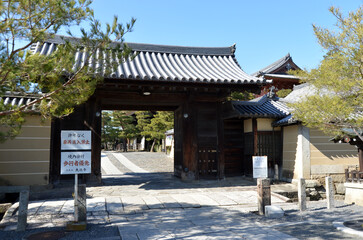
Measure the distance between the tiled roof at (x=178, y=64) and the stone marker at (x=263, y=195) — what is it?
172 inches

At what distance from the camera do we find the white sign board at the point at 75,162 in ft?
18.8

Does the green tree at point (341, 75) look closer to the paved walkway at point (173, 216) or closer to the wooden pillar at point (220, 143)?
the paved walkway at point (173, 216)

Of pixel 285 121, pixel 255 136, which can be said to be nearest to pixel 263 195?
pixel 255 136

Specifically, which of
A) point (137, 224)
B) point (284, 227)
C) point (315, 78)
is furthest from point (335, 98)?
point (137, 224)

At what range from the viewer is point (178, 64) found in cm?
1252

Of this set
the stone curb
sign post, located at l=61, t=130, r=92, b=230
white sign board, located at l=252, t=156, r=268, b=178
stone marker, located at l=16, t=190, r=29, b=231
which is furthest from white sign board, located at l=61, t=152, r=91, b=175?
the stone curb

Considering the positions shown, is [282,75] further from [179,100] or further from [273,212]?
[273,212]

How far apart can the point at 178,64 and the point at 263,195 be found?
7.59 m

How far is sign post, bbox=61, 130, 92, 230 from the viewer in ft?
18.7

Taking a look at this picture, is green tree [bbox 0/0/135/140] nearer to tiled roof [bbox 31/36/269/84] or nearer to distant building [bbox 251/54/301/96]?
tiled roof [bbox 31/36/269/84]

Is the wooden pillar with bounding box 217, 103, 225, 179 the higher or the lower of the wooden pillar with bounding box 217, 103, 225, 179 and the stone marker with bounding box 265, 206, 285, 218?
the higher

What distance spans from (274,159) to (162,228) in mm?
7925

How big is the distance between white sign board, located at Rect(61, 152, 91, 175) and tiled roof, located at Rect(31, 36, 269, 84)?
3783mm

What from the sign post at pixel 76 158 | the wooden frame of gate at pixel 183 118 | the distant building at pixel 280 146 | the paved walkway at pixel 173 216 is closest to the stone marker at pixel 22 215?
the paved walkway at pixel 173 216
